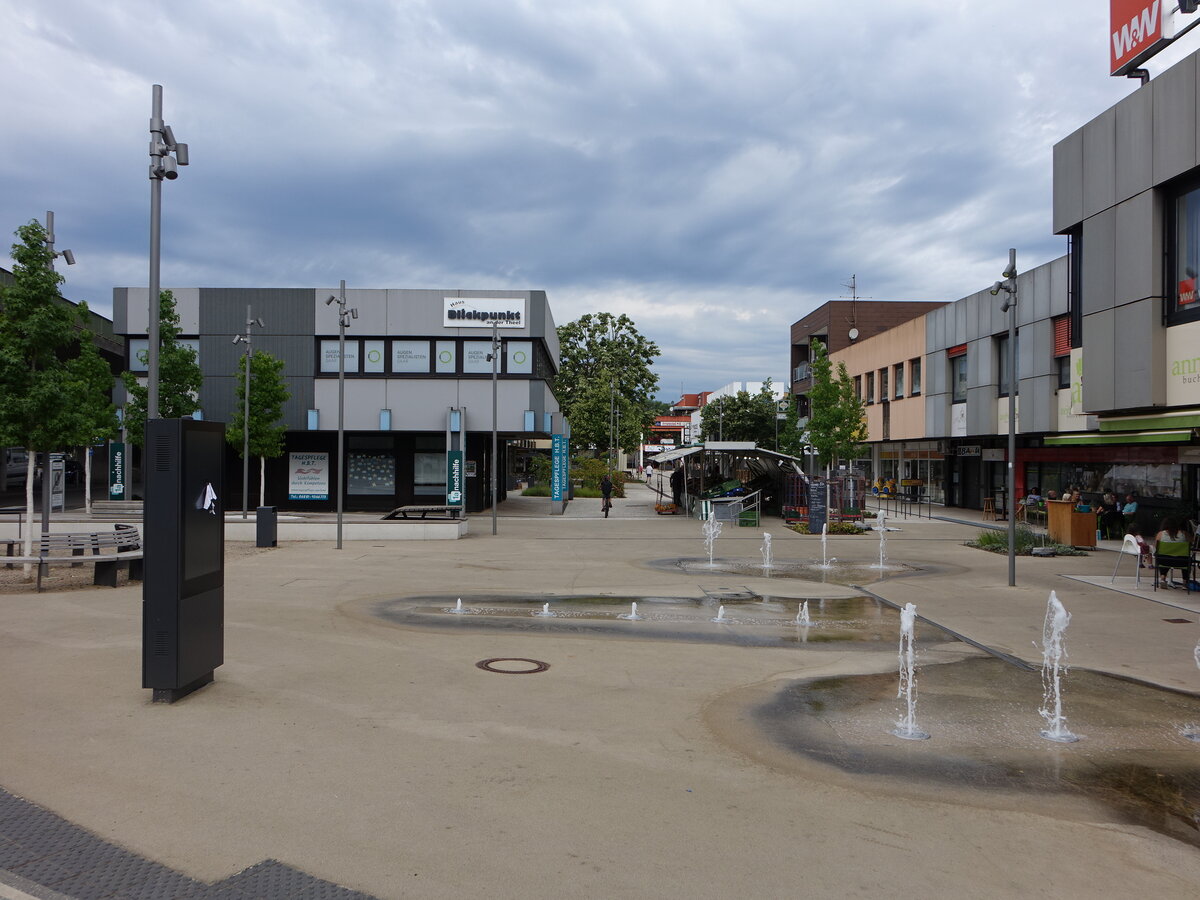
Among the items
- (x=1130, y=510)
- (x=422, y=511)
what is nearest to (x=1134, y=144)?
(x=1130, y=510)

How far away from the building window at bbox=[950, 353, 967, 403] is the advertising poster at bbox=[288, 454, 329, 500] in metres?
27.7

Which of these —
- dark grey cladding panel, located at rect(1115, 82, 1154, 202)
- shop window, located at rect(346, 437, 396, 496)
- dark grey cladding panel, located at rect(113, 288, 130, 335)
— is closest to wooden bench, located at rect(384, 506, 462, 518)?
shop window, located at rect(346, 437, 396, 496)

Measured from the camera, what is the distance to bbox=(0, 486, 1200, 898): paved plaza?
179 inches

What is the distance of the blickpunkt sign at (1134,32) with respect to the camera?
1717 centimetres

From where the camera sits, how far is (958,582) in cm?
1686

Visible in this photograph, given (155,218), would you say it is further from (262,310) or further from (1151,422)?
(262,310)

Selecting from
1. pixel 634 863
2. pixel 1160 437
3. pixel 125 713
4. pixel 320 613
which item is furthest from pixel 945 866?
pixel 1160 437

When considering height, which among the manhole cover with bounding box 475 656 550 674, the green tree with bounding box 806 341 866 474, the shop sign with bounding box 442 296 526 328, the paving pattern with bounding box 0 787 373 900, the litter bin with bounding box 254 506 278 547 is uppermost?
the shop sign with bounding box 442 296 526 328

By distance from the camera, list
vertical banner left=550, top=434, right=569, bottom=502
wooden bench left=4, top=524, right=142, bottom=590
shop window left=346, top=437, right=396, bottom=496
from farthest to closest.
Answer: vertical banner left=550, top=434, right=569, bottom=502, shop window left=346, top=437, right=396, bottom=496, wooden bench left=4, top=524, right=142, bottom=590

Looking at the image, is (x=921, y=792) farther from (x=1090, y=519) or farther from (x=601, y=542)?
(x=1090, y=519)

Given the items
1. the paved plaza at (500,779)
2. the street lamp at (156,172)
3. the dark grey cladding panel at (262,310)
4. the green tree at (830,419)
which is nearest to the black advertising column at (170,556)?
the paved plaza at (500,779)

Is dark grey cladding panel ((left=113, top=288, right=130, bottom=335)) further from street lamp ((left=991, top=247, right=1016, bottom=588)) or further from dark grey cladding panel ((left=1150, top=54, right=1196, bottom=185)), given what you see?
dark grey cladding panel ((left=1150, top=54, right=1196, bottom=185))

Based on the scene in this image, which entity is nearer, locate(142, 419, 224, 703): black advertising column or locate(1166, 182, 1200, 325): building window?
locate(142, 419, 224, 703): black advertising column

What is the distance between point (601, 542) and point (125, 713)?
18041 mm
